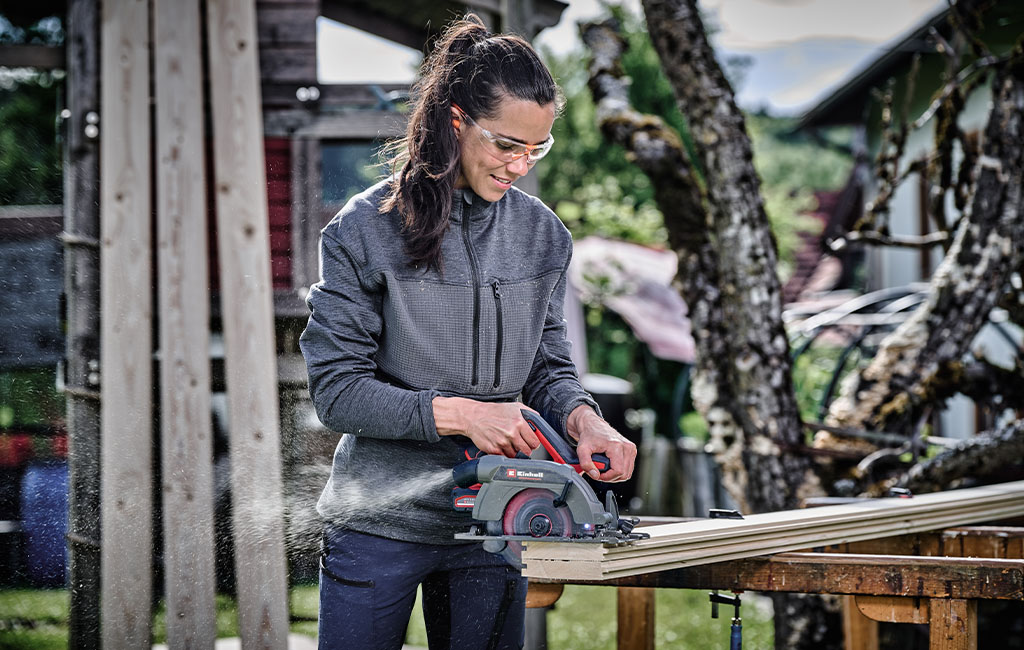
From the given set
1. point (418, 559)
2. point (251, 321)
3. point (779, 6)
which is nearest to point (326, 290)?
point (418, 559)

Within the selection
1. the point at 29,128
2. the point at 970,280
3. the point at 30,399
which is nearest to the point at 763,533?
the point at 970,280

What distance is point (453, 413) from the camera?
177 cm

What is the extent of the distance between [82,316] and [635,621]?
242 cm

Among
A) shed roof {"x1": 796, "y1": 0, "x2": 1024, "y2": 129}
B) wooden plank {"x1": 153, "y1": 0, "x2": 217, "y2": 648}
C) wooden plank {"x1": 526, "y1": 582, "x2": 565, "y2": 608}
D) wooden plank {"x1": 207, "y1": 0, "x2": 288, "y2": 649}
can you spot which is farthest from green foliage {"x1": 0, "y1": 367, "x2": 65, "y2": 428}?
shed roof {"x1": 796, "y1": 0, "x2": 1024, "y2": 129}

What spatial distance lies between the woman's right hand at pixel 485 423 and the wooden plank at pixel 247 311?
189 centimetres

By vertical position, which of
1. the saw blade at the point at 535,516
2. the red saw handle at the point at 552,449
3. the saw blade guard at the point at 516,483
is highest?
the red saw handle at the point at 552,449

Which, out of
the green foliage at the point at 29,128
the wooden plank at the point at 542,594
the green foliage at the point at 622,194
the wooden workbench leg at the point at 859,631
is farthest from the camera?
the green foliage at the point at 622,194

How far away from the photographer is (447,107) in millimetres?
1937

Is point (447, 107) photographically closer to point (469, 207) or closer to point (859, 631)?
point (469, 207)

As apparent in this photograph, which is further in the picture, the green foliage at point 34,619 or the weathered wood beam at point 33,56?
the green foliage at point 34,619

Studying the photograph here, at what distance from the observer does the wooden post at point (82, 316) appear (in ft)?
12.0

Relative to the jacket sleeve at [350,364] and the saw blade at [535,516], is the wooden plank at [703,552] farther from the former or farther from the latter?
the jacket sleeve at [350,364]

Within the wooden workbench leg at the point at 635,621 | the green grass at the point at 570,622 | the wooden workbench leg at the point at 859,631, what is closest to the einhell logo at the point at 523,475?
the wooden workbench leg at the point at 635,621

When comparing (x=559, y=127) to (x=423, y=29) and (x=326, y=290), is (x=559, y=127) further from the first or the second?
(x=326, y=290)
